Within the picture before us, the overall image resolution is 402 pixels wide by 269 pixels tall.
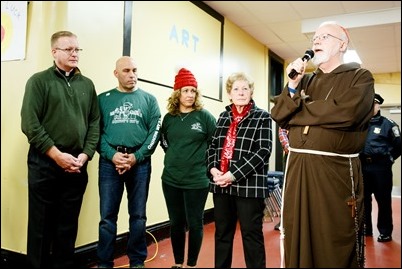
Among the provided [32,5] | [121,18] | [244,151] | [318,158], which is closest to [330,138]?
[318,158]

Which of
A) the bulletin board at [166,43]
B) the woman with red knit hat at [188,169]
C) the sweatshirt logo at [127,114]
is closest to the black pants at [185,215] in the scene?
the woman with red knit hat at [188,169]

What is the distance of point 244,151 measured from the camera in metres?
1.27

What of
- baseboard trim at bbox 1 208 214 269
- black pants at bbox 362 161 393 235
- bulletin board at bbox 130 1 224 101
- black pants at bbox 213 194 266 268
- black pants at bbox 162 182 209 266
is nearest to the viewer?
black pants at bbox 213 194 266 268

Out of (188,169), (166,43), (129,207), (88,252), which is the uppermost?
(166,43)

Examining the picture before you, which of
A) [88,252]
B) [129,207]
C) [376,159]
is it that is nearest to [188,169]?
[129,207]

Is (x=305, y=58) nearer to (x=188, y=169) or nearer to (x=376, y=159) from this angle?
(x=188, y=169)

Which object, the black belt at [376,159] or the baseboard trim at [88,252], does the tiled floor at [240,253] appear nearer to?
the baseboard trim at [88,252]

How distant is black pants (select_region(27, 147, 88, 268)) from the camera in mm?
1436

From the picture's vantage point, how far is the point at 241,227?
125cm

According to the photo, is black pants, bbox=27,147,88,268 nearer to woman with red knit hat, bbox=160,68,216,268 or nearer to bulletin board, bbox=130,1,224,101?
woman with red knit hat, bbox=160,68,216,268

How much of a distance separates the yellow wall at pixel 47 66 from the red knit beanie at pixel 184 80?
15 cm

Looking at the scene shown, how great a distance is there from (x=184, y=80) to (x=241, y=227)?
67 cm

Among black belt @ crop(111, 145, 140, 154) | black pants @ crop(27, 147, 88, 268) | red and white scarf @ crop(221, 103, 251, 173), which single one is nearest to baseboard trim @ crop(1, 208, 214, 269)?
black pants @ crop(27, 147, 88, 268)

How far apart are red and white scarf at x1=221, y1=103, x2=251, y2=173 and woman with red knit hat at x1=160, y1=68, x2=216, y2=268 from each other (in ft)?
0.46
